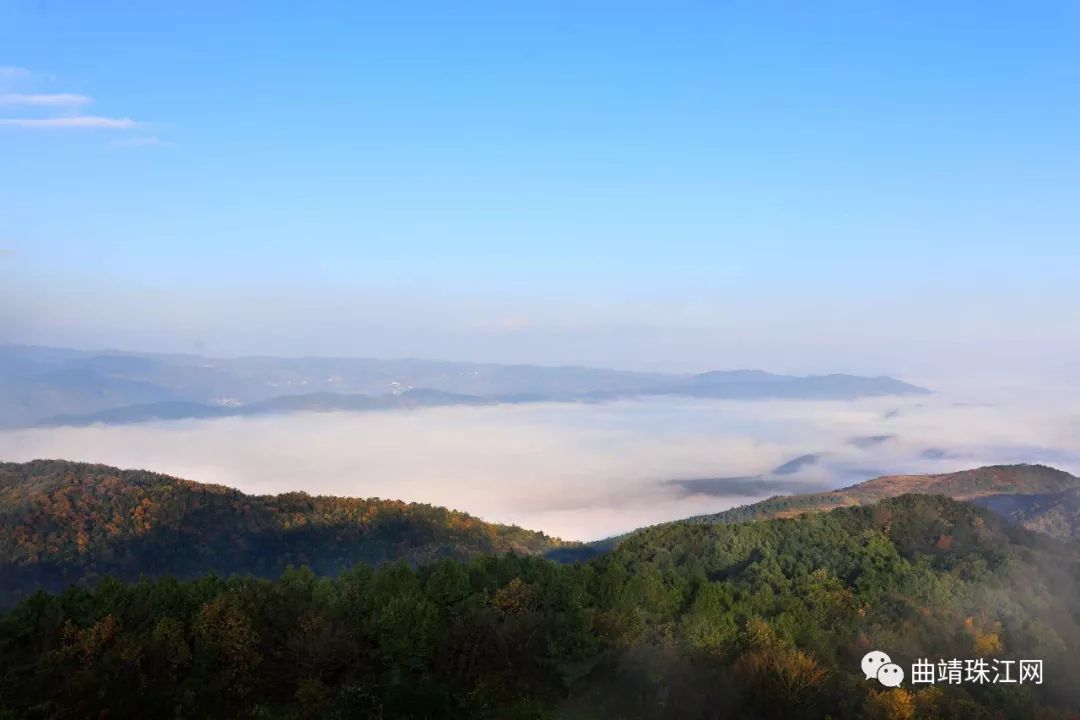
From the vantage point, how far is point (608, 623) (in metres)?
25.4

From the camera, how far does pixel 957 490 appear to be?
7325 cm

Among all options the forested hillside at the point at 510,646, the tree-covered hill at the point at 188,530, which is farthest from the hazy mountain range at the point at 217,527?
the forested hillside at the point at 510,646

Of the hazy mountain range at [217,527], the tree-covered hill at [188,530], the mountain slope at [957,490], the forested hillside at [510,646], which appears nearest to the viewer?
the forested hillside at [510,646]

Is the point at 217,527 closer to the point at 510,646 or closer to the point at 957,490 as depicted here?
the point at 510,646

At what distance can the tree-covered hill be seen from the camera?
180 ft

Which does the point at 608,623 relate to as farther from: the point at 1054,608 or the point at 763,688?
the point at 1054,608

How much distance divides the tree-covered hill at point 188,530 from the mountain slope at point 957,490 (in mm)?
20248

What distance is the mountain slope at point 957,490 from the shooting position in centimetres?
6981

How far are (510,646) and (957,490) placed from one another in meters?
61.8

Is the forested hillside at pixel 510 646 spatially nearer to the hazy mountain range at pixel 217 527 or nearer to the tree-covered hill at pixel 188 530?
the hazy mountain range at pixel 217 527

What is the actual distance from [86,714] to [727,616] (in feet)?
57.2

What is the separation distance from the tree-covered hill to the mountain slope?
20248 mm

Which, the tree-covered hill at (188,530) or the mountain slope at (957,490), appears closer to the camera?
the tree-covered hill at (188,530)

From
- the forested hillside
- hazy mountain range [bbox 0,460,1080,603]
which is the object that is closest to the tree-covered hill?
hazy mountain range [bbox 0,460,1080,603]
